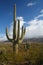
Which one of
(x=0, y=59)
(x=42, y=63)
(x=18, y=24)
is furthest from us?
(x=18, y=24)

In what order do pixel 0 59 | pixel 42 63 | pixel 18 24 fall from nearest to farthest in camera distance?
pixel 42 63 → pixel 0 59 → pixel 18 24

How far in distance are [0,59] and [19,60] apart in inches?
80.4

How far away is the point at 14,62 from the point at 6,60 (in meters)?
0.80

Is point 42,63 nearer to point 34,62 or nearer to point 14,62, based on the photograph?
point 34,62

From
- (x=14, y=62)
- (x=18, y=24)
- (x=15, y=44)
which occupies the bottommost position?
(x=14, y=62)

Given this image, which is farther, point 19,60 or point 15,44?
point 15,44

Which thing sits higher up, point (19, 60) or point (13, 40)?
point (13, 40)

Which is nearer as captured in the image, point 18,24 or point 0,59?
point 0,59

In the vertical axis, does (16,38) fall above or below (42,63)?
above

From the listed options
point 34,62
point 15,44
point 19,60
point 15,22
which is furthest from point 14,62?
point 15,22

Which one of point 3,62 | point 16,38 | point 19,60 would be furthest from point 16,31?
point 3,62

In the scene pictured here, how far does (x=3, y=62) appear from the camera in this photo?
65.1 feet

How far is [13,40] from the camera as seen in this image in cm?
2533

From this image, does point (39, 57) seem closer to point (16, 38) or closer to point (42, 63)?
point (42, 63)
